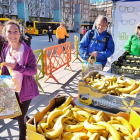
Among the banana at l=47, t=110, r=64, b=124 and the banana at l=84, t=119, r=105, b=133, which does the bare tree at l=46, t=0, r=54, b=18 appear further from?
the banana at l=84, t=119, r=105, b=133

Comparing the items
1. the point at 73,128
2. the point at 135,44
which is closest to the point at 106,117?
the point at 73,128

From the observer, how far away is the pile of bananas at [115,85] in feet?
6.51

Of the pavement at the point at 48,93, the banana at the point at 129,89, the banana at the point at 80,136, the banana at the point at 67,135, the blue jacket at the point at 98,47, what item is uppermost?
the blue jacket at the point at 98,47

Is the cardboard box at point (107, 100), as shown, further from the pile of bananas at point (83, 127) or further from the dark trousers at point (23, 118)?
the dark trousers at point (23, 118)

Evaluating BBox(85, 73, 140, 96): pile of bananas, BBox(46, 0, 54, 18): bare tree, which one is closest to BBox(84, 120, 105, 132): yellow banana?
BBox(85, 73, 140, 96): pile of bananas

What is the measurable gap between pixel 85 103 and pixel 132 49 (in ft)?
8.50

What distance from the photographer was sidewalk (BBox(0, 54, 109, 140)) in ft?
9.99

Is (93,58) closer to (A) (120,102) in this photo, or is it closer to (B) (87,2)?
(A) (120,102)

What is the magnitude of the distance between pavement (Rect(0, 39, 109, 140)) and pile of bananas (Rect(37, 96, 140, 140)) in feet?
5.80

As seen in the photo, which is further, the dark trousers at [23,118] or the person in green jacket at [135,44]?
the person in green jacket at [135,44]

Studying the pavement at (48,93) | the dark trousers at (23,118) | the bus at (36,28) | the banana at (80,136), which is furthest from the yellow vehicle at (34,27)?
the banana at (80,136)

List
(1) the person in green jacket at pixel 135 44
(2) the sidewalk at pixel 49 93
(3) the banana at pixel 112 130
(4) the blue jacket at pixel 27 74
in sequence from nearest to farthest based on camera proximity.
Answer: (3) the banana at pixel 112 130 → (4) the blue jacket at pixel 27 74 → (2) the sidewalk at pixel 49 93 → (1) the person in green jacket at pixel 135 44

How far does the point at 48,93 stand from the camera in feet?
15.9

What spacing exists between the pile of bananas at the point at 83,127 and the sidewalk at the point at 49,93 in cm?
177
